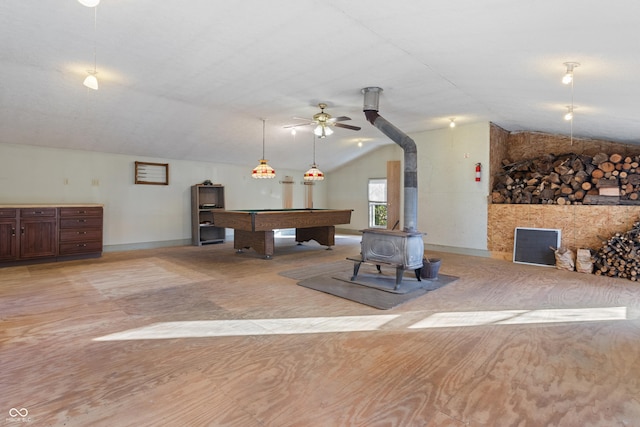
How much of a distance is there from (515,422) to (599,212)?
5259 millimetres

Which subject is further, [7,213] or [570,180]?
[570,180]

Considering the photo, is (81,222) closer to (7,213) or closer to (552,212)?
(7,213)

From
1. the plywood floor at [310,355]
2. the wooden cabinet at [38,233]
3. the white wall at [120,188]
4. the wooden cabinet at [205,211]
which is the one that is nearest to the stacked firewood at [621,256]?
the plywood floor at [310,355]

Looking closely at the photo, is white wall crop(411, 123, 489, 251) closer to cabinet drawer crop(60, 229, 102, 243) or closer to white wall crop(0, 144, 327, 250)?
white wall crop(0, 144, 327, 250)

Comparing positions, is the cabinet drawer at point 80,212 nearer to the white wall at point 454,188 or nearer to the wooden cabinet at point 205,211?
the wooden cabinet at point 205,211

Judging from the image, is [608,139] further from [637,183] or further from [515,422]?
[515,422]

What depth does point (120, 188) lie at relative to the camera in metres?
7.50

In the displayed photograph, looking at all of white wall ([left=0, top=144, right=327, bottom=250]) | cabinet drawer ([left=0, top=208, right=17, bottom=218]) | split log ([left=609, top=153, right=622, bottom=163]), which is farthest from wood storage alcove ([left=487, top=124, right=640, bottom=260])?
cabinet drawer ([left=0, top=208, right=17, bottom=218])

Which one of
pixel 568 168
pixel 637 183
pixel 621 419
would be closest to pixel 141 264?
pixel 621 419

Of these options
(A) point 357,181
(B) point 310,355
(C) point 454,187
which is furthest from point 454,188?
(B) point 310,355

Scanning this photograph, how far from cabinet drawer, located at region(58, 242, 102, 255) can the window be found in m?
7.12

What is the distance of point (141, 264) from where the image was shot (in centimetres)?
603

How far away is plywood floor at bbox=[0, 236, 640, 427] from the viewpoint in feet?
6.36

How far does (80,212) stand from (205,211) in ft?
8.74
